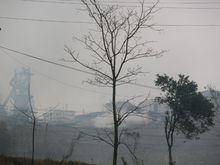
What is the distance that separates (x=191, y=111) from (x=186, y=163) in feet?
78.2

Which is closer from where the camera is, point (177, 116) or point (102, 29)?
point (102, 29)

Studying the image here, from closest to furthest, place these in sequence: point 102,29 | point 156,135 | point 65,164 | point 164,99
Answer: point 102,29 < point 65,164 < point 164,99 < point 156,135

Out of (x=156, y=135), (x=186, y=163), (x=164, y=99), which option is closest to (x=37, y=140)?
(x=156, y=135)

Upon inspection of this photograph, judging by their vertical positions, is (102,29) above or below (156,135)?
above

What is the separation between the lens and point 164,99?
3192 cm

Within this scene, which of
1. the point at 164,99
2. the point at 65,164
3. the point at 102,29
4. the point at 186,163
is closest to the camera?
the point at 102,29

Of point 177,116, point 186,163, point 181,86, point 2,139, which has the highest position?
point 181,86

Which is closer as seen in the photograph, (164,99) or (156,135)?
(164,99)

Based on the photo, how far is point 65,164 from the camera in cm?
1360

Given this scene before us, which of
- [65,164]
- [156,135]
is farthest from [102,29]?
[156,135]

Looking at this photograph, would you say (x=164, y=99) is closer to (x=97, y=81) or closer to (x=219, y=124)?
(x=97, y=81)

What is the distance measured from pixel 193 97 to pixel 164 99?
2755mm

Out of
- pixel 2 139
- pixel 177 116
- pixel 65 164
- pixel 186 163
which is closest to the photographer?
pixel 65 164

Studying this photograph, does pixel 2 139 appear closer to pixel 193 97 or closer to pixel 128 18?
pixel 193 97
